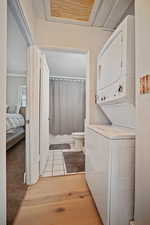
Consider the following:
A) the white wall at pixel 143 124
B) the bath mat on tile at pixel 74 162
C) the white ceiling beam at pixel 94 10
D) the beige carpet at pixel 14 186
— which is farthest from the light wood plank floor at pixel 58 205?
the white ceiling beam at pixel 94 10

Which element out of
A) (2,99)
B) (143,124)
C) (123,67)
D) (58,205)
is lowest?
(58,205)

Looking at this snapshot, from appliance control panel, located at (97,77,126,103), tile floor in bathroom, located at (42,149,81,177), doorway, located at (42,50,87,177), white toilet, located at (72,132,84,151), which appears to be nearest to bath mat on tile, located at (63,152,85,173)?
tile floor in bathroom, located at (42,149,81,177)

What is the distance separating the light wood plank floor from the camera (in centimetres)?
117

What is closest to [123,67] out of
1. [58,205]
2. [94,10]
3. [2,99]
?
[2,99]

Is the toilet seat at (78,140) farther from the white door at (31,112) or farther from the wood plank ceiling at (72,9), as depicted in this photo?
the wood plank ceiling at (72,9)

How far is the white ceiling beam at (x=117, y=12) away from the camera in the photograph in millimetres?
1559

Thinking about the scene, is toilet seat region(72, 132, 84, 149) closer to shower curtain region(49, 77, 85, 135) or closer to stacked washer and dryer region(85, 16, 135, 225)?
shower curtain region(49, 77, 85, 135)

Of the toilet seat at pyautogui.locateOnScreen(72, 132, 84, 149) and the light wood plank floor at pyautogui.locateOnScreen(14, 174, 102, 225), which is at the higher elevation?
the toilet seat at pyautogui.locateOnScreen(72, 132, 84, 149)

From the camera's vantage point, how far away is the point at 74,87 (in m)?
A: 4.20

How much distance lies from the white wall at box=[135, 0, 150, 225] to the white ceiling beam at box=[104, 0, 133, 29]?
0.88m

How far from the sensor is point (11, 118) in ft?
11.8

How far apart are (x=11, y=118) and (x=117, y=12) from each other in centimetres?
350

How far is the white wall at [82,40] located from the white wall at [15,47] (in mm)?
364

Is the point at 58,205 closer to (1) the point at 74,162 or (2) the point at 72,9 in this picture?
(1) the point at 74,162
